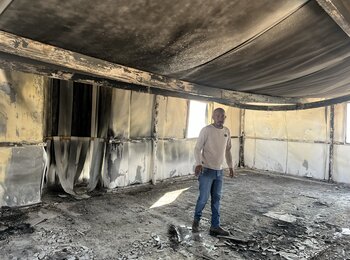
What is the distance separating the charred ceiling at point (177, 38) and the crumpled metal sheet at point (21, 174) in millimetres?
2308

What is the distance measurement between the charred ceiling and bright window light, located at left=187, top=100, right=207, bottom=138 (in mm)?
4326

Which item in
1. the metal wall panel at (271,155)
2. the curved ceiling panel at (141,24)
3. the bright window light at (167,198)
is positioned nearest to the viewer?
the curved ceiling panel at (141,24)

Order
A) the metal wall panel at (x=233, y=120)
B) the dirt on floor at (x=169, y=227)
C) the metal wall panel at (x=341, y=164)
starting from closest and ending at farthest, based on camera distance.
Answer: the dirt on floor at (x=169, y=227) → the metal wall panel at (x=341, y=164) → the metal wall panel at (x=233, y=120)

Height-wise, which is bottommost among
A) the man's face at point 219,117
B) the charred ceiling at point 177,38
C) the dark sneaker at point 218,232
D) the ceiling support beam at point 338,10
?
the dark sneaker at point 218,232

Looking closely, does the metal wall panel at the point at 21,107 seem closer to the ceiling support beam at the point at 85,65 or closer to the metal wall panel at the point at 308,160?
the ceiling support beam at the point at 85,65

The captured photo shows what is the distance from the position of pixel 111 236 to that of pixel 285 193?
3656 millimetres

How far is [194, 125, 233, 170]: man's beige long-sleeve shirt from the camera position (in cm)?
315

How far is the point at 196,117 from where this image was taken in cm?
676

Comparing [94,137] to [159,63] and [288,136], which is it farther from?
[288,136]

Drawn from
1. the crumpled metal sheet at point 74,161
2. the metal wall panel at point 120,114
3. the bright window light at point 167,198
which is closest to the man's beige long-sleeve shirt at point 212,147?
the bright window light at point 167,198

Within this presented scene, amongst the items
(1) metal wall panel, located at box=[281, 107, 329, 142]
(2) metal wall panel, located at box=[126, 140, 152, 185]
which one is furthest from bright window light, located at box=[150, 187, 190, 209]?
(1) metal wall panel, located at box=[281, 107, 329, 142]

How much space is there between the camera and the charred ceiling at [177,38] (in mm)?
1159

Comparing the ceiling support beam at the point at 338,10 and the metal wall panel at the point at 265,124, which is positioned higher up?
the ceiling support beam at the point at 338,10

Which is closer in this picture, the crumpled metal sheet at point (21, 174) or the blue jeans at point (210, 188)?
the blue jeans at point (210, 188)
